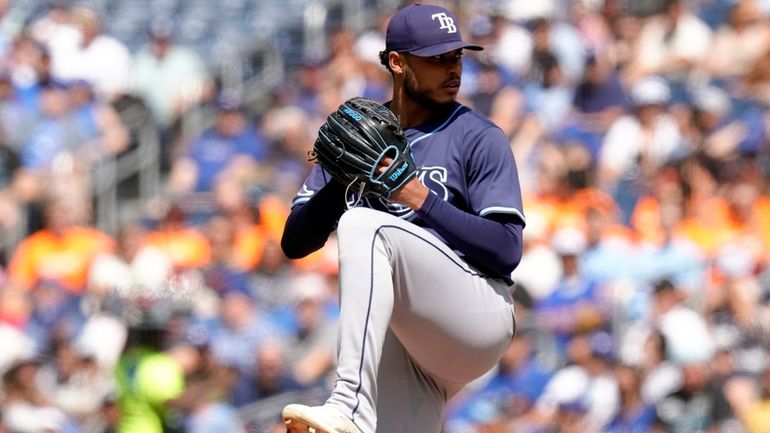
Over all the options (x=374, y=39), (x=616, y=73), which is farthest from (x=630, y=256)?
(x=374, y=39)

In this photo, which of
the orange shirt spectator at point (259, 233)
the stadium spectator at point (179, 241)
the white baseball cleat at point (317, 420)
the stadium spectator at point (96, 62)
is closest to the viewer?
the white baseball cleat at point (317, 420)

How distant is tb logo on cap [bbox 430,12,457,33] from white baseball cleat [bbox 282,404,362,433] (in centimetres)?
116

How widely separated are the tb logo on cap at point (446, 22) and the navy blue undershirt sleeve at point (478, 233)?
525 mm

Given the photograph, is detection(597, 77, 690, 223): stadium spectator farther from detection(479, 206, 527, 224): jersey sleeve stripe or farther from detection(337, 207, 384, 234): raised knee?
detection(337, 207, 384, 234): raised knee

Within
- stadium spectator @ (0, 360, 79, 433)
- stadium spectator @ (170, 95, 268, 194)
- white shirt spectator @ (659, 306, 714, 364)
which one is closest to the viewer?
white shirt spectator @ (659, 306, 714, 364)

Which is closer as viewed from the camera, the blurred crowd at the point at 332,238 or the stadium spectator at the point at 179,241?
the blurred crowd at the point at 332,238

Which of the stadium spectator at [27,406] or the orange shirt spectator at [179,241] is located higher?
the orange shirt spectator at [179,241]

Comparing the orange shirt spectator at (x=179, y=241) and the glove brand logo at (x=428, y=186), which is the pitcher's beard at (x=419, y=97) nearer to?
the glove brand logo at (x=428, y=186)

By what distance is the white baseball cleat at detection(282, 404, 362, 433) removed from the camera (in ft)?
11.7

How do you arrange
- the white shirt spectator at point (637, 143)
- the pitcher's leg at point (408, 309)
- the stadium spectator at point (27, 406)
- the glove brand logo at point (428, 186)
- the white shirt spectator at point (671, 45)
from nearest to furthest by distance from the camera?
1. the pitcher's leg at point (408, 309)
2. the glove brand logo at point (428, 186)
3. the stadium spectator at point (27, 406)
4. the white shirt spectator at point (637, 143)
5. the white shirt spectator at point (671, 45)

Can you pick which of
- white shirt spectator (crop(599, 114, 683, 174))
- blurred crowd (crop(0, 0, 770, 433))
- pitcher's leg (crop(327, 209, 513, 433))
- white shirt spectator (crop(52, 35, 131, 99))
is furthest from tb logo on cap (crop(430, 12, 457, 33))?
white shirt spectator (crop(52, 35, 131, 99))

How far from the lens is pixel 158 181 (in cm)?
1053

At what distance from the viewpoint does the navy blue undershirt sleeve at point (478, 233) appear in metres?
3.88

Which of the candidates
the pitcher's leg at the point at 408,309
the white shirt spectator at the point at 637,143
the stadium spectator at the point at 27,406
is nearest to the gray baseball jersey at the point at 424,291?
the pitcher's leg at the point at 408,309
